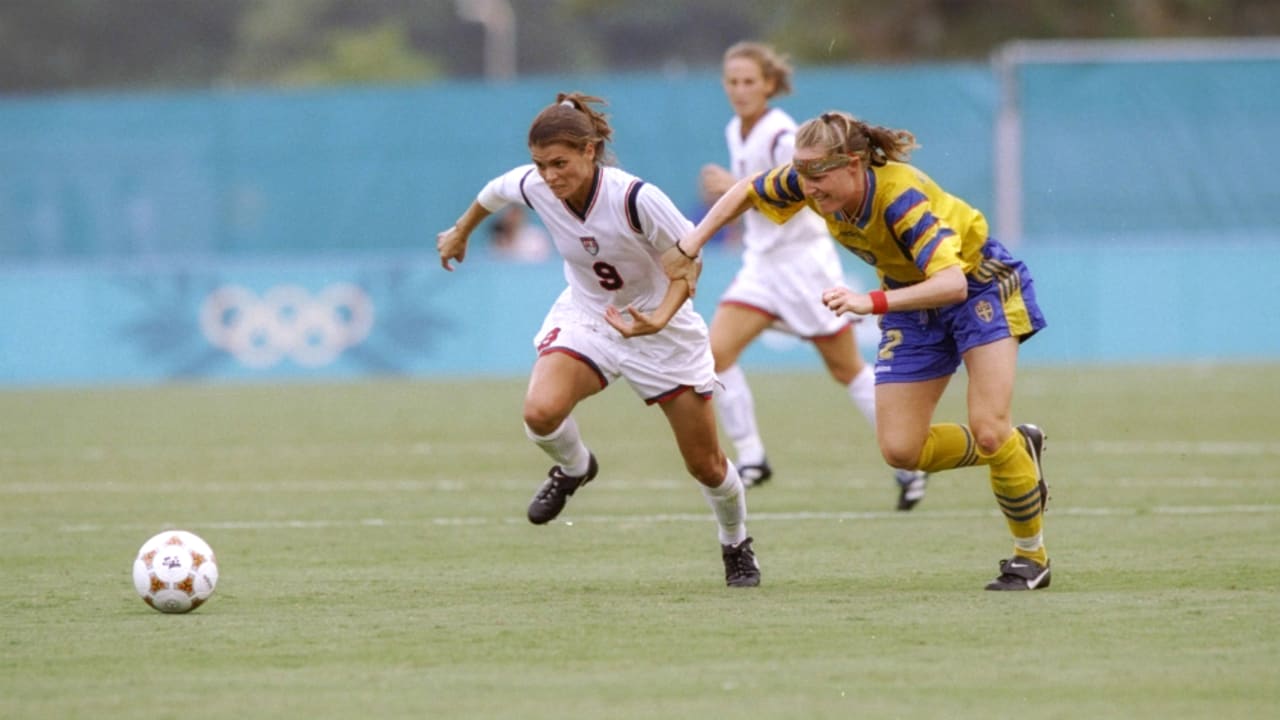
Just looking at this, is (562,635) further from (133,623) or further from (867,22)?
(867,22)

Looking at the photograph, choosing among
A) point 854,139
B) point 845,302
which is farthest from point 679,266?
point 845,302

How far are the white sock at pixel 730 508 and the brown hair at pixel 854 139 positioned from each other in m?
1.37

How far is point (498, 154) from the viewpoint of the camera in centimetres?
2433

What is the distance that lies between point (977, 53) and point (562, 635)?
29.7 meters

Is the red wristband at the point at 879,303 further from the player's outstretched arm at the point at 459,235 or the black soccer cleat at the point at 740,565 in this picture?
the player's outstretched arm at the point at 459,235

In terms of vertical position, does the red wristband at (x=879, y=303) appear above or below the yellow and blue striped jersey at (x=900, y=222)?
below

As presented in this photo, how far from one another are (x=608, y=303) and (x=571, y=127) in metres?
0.90

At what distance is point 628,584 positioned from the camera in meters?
7.75

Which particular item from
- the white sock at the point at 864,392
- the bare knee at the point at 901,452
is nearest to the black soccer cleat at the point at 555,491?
the bare knee at the point at 901,452

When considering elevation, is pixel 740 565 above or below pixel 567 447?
below

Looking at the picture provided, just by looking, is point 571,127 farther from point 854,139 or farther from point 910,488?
point 910,488

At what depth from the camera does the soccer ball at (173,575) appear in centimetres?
698

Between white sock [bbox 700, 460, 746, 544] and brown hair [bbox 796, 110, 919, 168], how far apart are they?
1.37m

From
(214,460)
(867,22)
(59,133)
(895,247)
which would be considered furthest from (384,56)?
(895,247)
